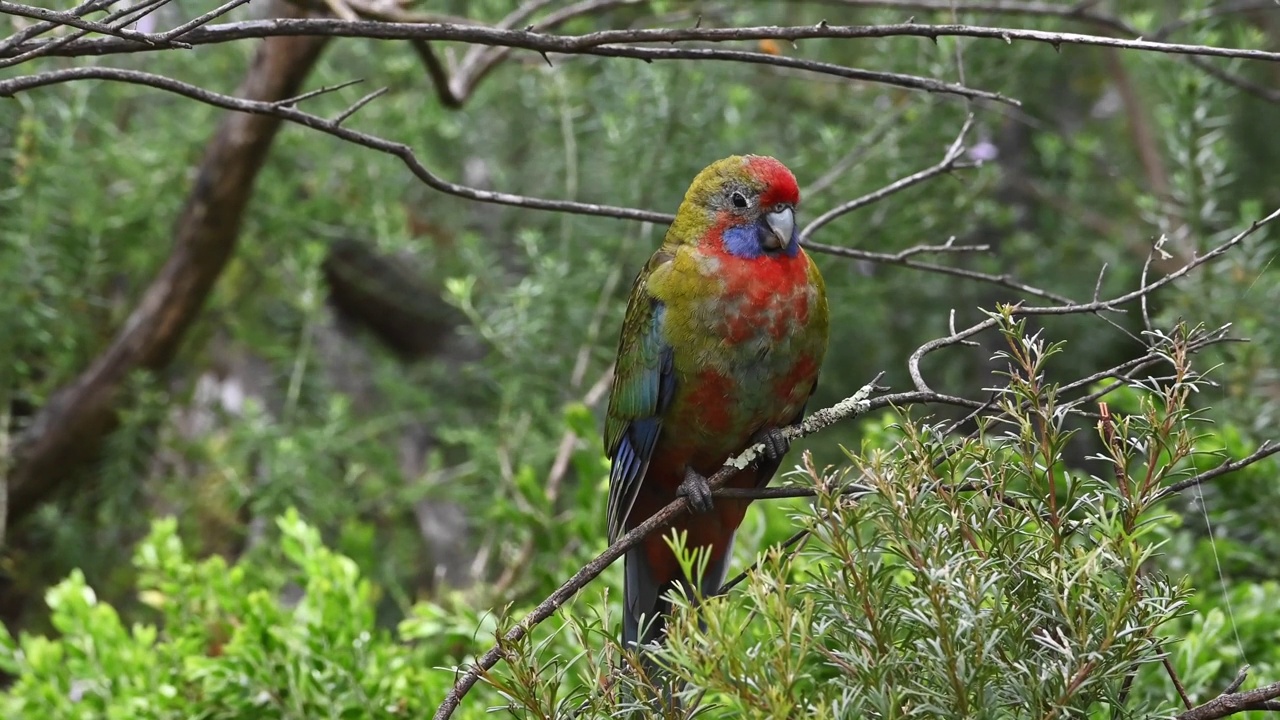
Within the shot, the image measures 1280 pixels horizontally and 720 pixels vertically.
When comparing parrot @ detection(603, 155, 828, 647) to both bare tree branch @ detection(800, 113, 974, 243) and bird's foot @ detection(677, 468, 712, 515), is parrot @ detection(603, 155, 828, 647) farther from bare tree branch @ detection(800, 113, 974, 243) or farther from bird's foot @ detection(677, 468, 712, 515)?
bare tree branch @ detection(800, 113, 974, 243)

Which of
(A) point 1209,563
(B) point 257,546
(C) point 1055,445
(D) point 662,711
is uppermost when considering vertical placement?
(C) point 1055,445

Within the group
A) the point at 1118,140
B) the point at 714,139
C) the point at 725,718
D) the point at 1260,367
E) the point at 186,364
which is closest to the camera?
the point at 725,718

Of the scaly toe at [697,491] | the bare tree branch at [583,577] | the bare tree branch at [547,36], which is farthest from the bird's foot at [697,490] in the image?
the bare tree branch at [547,36]

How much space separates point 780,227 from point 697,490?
1.72 ft

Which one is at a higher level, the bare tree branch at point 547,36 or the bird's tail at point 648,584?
the bare tree branch at point 547,36

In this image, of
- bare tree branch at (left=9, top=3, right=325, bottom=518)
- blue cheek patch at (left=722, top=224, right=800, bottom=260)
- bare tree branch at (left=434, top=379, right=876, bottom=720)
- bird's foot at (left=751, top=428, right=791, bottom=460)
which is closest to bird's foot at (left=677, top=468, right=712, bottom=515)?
bird's foot at (left=751, top=428, right=791, bottom=460)

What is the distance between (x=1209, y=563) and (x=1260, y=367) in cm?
76

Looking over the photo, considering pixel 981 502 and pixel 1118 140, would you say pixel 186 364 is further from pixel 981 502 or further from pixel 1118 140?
pixel 1118 140

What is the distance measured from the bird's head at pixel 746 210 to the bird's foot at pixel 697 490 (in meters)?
0.42

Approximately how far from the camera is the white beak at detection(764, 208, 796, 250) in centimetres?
219

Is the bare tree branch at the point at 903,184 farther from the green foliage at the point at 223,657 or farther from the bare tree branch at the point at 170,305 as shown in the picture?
the bare tree branch at the point at 170,305

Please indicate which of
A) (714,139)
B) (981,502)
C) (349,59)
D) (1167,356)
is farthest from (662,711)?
(349,59)

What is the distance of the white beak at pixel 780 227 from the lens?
2193mm

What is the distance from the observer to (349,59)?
16.0 feet
